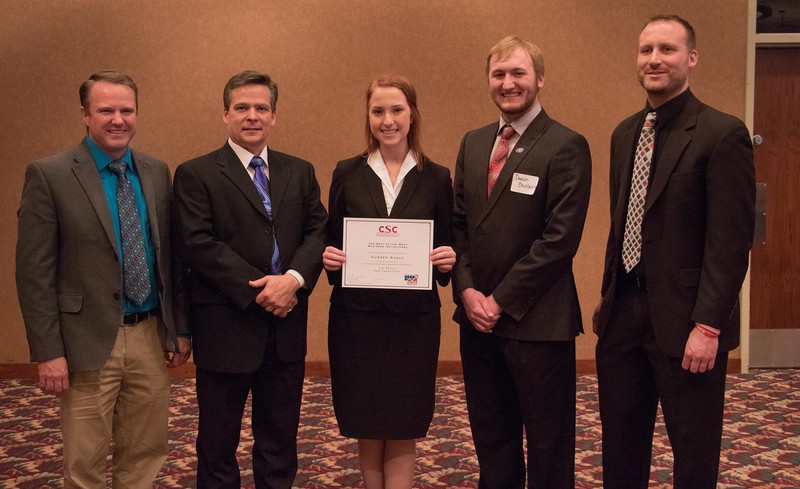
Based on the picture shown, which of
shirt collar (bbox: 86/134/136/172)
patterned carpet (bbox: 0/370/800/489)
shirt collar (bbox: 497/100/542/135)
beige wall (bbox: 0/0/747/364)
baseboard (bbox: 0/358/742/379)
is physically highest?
beige wall (bbox: 0/0/747/364)

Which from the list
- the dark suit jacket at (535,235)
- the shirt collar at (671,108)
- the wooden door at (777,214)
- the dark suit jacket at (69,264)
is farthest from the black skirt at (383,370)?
the wooden door at (777,214)

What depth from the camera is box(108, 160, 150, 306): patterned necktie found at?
2.67 metres

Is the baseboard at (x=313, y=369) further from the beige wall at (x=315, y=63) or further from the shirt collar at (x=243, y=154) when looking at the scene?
the shirt collar at (x=243, y=154)

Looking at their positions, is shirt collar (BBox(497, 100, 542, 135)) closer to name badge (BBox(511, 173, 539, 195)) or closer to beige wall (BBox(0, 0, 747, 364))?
name badge (BBox(511, 173, 539, 195))

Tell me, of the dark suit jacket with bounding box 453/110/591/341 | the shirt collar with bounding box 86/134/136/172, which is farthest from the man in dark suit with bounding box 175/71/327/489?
the dark suit jacket with bounding box 453/110/591/341

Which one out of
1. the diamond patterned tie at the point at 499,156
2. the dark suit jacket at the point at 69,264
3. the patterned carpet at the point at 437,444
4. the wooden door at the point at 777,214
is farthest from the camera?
the wooden door at the point at 777,214

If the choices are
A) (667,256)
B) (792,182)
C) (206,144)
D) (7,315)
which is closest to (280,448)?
(667,256)

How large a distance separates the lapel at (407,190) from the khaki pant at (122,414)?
0.99 metres

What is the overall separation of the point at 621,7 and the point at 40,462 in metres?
5.00

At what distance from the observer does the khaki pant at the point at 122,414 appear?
8.64 feet

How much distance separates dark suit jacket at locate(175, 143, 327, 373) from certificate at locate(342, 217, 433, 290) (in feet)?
0.67

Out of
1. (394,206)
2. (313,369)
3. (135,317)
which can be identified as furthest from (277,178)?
(313,369)

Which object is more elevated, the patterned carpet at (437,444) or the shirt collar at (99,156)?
the shirt collar at (99,156)

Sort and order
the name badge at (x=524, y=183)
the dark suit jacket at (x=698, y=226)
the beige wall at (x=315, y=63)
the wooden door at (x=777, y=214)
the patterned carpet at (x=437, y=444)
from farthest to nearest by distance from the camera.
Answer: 1. the wooden door at (x=777, y=214)
2. the beige wall at (x=315, y=63)
3. the patterned carpet at (x=437, y=444)
4. the name badge at (x=524, y=183)
5. the dark suit jacket at (x=698, y=226)
